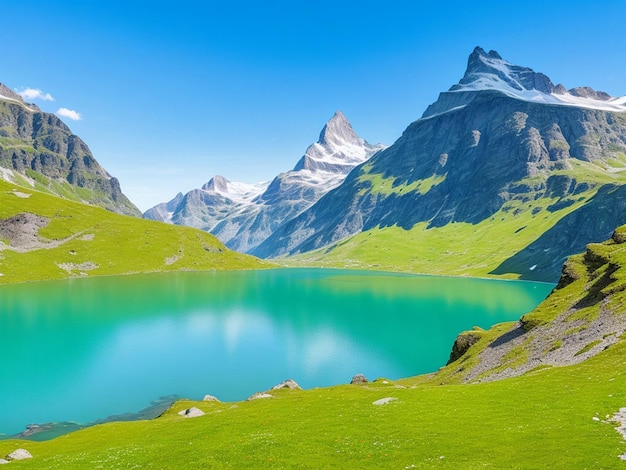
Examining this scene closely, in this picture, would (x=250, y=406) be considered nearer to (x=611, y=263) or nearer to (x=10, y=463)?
(x=10, y=463)

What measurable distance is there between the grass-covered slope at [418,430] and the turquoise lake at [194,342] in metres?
22.2

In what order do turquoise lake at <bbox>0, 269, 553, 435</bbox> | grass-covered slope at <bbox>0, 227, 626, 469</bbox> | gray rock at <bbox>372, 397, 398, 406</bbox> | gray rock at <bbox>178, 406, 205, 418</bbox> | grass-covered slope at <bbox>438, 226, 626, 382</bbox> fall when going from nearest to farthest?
grass-covered slope at <bbox>0, 227, 626, 469</bbox>, gray rock at <bbox>372, 397, 398, 406</bbox>, gray rock at <bbox>178, 406, 205, 418</bbox>, grass-covered slope at <bbox>438, 226, 626, 382</bbox>, turquoise lake at <bbox>0, 269, 553, 435</bbox>

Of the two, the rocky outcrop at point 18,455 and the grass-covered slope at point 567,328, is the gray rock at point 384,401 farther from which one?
the rocky outcrop at point 18,455

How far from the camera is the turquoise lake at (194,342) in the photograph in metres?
63.1

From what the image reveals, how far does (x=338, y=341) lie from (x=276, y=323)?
93.4ft

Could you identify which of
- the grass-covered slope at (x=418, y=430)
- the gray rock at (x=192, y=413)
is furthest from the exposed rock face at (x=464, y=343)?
the gray rock at (x=192, y=413)

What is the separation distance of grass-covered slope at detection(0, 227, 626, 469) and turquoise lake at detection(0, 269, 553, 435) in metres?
22.2

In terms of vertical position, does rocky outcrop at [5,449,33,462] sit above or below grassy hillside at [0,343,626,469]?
below

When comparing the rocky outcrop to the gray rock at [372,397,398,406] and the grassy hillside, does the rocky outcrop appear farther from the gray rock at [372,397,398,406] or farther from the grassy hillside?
the gray rock at [372,397,398,406]

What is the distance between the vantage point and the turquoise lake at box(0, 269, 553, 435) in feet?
207

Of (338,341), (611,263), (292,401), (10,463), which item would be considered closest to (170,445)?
(10,463)

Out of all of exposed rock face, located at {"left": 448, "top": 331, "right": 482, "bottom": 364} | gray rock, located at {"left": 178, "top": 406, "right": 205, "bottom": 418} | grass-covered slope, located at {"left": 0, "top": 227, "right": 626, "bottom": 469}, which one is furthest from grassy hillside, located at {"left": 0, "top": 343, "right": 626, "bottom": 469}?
exposed rock face, located at {"left": 448, "top": 331, "right": 482, "bottom": 364}

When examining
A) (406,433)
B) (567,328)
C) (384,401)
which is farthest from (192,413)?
(567,328)

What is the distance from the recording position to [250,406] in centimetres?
4144
